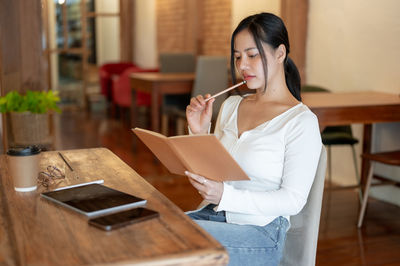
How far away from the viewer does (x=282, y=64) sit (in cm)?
172

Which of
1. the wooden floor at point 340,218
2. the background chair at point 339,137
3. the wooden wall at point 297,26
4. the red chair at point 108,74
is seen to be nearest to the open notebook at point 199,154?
the wooden floor at point 340,218

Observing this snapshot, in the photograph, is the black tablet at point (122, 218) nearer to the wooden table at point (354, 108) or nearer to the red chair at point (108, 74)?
the wooden table at point (354, 108)

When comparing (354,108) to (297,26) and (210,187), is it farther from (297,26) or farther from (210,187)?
(210,187)

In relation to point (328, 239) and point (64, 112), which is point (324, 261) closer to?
point (328, 239)

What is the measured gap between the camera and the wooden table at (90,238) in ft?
3.17

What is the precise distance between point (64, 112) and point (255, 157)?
21.8ft

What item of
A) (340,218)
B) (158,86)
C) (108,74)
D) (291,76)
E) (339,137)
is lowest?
(340,218)

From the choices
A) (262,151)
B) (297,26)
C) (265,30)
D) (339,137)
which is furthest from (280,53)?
(297,26)

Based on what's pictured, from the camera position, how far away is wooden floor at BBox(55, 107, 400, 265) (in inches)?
104

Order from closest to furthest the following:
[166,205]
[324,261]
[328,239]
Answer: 1. [166,205]
2. [324,261]
3. [328,239]

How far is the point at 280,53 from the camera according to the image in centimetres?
167

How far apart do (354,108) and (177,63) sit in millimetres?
3051

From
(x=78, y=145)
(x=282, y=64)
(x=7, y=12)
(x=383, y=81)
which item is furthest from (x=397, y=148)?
(x=78, y=145)

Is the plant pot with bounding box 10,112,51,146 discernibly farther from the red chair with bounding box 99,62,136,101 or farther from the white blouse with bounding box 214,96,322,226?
the red chair with bounding box 99,62,136,101
